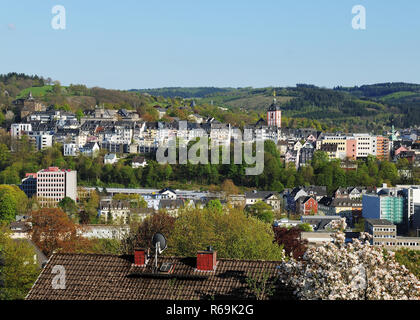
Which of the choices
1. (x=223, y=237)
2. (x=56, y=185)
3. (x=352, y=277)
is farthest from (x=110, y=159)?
(x=352, y=277)

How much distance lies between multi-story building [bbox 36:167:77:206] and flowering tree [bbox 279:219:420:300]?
4855 cm

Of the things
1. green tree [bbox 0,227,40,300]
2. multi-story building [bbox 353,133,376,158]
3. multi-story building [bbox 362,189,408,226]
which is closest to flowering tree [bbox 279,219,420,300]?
green tree [bbox 0,227,40,300]

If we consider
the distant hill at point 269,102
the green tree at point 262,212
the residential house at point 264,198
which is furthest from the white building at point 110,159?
the green tree at point 262,212

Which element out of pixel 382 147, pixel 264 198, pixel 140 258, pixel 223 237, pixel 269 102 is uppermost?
pixel 269 102

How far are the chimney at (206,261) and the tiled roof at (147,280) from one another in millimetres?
77

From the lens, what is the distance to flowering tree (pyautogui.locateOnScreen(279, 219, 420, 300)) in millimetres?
8086

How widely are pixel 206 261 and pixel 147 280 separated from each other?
0.85 metres

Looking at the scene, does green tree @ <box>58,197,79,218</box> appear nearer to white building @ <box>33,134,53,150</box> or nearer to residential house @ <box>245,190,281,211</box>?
residential house @ <box>245,190,281,211</box>

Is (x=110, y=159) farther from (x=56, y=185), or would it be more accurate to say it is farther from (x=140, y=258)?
(x=140, y=258)

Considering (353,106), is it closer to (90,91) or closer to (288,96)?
(288,96)

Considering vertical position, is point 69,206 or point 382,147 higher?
point 382,147

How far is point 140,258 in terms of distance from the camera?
10891mm

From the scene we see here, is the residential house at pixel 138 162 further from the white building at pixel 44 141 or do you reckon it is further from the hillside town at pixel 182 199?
the white building at pixel 44 141

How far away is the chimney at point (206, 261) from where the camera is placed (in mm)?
10484
